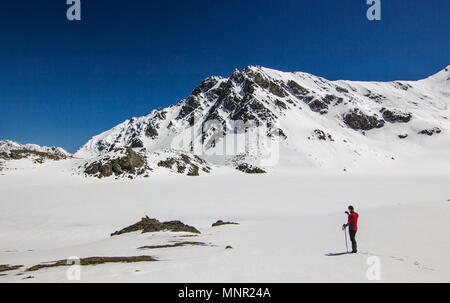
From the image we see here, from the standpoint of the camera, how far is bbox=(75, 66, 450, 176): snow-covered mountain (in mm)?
74250

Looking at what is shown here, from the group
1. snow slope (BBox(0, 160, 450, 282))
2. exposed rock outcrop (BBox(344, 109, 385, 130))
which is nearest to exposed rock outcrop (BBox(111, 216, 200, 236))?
snow slope (BBox(0, 160, 450, 282))

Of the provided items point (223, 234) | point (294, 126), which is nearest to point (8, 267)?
point (223, 234)

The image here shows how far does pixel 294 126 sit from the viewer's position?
86.5 metres

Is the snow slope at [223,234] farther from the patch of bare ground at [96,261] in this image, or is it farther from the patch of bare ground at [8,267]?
the patch of bare ground at [96,261]

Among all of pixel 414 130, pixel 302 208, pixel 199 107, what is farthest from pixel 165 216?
pixel 199 107

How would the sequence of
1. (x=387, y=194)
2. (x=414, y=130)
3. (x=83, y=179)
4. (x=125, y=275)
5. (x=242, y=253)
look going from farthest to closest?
(x=414, y=130), (x=83, y=179), (x=387, y=194), (x=242, y=253), (x=125, y=275)

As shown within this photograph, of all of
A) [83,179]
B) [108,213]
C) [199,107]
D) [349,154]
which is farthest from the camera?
[199,107]

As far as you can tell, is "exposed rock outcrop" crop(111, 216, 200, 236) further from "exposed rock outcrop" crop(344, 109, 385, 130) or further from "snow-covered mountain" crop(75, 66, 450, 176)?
"exposed rock outcrop" crop(344, 109, 385, 130)

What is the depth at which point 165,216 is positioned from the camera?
1955 centimetres

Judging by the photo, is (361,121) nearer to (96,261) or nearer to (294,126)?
(294,126)

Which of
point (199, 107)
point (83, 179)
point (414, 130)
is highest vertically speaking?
point (199, 107)

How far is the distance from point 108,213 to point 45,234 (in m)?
4.88

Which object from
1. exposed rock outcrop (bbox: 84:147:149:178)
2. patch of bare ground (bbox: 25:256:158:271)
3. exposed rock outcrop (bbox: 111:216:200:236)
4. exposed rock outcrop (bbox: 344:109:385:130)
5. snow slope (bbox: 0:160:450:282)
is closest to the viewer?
snow slope (bbox: 0:160:450:282)
